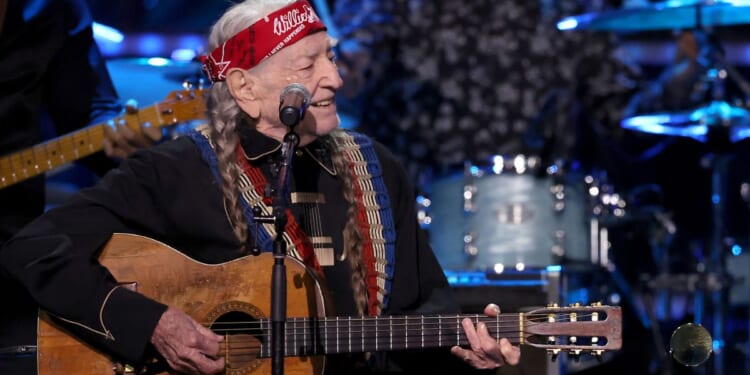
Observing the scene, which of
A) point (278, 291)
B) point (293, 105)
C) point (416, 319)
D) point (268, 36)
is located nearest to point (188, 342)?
point (278, 291)

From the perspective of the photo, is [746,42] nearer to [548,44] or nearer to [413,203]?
[548,44]

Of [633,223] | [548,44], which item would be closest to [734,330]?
[633,223]

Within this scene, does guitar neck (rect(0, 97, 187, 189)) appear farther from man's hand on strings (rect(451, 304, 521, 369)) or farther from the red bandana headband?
man's hand on strings (rect(451, 304, 521, 369))

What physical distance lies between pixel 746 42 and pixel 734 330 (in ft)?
7.54

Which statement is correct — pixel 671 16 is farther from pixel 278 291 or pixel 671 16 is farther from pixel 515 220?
pixel 278 291

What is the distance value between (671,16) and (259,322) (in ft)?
12.4

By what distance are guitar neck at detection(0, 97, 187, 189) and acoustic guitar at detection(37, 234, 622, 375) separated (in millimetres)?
960

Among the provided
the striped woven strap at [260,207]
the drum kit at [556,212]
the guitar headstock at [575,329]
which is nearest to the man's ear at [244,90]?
the striped woven strap at [260,207]

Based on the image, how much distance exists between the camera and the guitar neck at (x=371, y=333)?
3.57 meters

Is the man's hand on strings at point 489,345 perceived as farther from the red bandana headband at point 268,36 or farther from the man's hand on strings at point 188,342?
the red bandana headband at point 268,36

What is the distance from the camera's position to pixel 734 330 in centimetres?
746

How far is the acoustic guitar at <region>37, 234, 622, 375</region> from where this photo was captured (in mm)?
3488

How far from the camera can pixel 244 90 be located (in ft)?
13.3

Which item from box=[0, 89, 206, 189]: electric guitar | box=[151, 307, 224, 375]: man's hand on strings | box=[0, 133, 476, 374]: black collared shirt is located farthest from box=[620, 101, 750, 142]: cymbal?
box=[151, 307, 224, 375]: man's hand on strings
